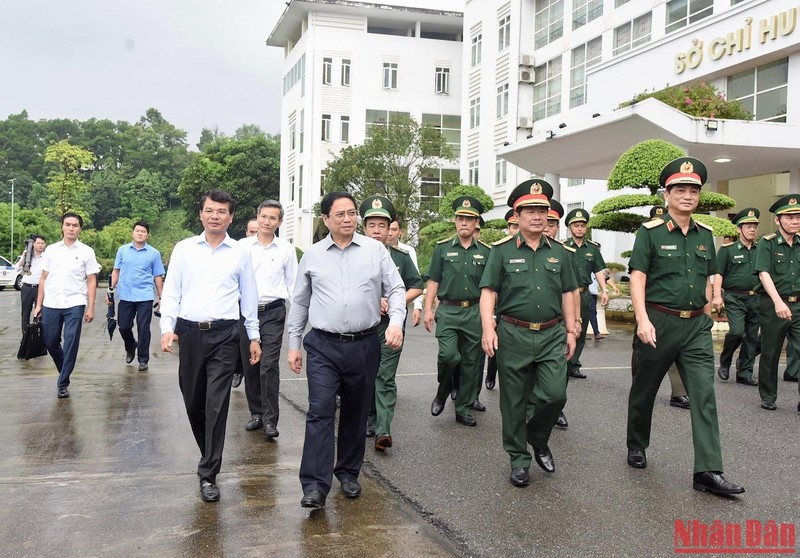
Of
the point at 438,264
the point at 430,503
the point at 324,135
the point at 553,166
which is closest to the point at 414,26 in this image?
the point at 324,135

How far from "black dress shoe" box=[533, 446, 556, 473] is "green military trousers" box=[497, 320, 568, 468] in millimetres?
46

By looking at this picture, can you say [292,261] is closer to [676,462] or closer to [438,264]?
[438,264]

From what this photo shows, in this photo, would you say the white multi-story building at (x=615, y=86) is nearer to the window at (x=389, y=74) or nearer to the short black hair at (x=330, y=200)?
the window at (x=389, y=74)

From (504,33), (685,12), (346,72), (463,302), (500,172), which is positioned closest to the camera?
(463,302)

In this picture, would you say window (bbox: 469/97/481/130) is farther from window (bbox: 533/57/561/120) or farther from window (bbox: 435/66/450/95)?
window (bbox: 435/66/450/95)

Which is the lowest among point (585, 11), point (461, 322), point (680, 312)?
point (461, 322)

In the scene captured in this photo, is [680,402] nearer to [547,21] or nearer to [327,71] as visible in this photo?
[547,21]

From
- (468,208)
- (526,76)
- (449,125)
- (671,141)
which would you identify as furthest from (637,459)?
(449,125)

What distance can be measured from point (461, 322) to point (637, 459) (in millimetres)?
2236

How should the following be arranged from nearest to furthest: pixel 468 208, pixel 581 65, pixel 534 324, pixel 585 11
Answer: pixel 534 324 < pixel 468 208 < pixel 585 11 < pixel 581 65

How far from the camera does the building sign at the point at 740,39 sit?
65.2 ft

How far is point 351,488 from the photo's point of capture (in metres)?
5.09

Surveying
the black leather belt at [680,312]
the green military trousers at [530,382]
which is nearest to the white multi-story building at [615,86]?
the black leather belt at [680,312]

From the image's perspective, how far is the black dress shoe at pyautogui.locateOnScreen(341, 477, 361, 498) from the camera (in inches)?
199
